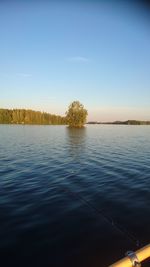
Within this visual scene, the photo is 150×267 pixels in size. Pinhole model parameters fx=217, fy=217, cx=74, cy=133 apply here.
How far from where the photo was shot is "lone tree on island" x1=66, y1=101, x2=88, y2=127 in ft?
346

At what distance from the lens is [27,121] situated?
7352 inches

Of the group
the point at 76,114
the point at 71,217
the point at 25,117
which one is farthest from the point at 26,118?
the point at 71,217

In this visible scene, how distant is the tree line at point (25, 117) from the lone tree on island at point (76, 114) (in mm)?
86272

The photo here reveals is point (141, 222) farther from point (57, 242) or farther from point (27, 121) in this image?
point (27, 121)

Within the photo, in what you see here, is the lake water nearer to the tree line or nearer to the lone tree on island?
the lone tree on island

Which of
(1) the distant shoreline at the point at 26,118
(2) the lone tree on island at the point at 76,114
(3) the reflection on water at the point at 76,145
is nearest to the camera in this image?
(3) the reflection on water at the point at 76,145

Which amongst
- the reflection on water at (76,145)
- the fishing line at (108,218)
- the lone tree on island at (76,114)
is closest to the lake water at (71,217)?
the fishing line at (108,218)

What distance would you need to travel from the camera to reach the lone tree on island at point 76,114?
10538 cm

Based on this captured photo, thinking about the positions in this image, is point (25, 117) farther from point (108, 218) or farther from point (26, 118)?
point (108, 218)

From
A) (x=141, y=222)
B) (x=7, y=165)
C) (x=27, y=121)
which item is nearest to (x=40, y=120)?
(x=27, y=121)

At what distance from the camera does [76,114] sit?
10556 cm

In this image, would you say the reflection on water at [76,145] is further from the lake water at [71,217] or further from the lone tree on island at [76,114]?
the lone tree on island at [76,114]

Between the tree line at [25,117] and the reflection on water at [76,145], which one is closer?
the reflection on water at [76,145]

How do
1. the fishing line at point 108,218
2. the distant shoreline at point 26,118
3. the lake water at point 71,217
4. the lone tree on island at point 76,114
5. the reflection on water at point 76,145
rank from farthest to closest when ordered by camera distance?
the distant shoreline at point 26,118 < the lone tree on island at point 76,114 < the reflection on water at point 76,145 < the fishing line at point 108,218 < the lake water at point 71,217
